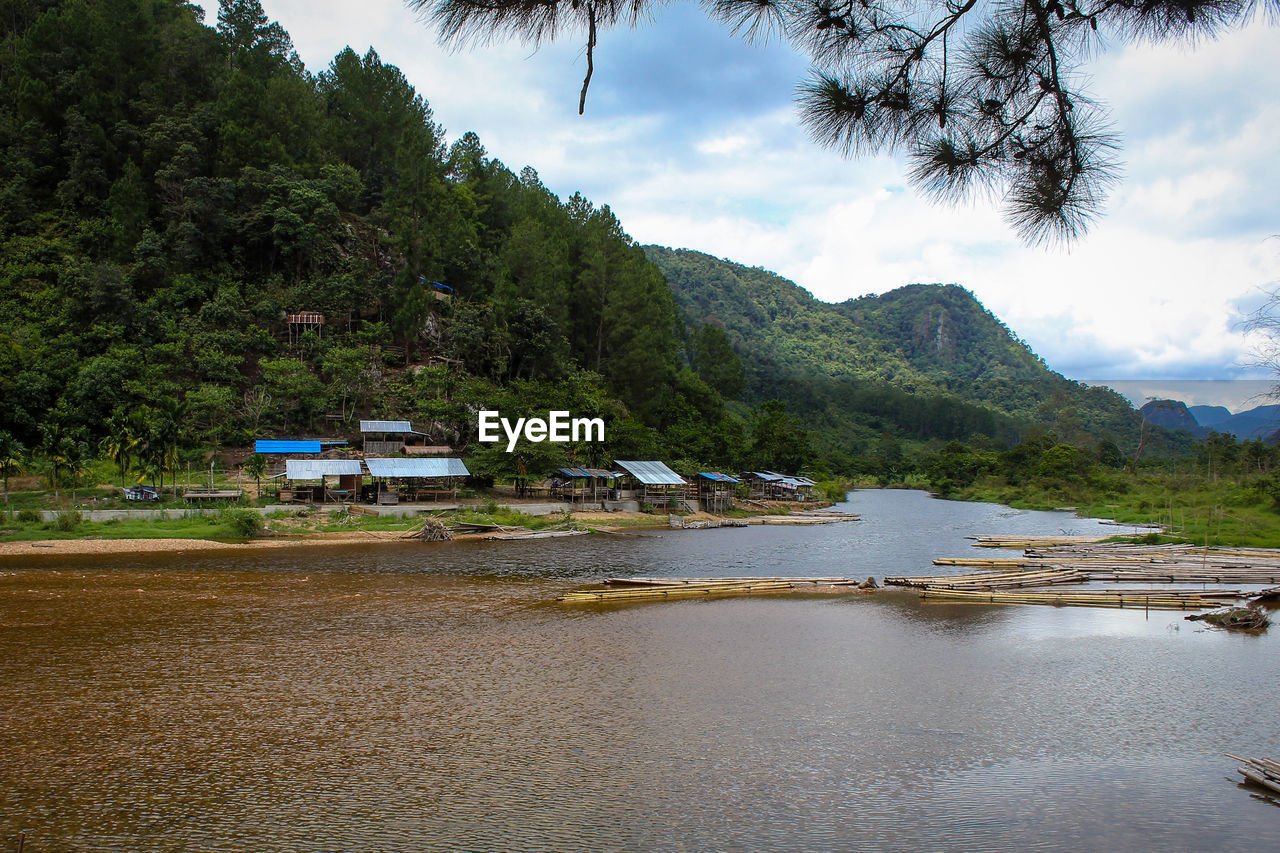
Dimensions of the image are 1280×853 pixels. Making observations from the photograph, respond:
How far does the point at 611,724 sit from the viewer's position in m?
10.1

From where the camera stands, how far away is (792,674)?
41.2ft

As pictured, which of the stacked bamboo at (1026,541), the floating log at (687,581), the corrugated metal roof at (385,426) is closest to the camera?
the floating log at (687,581)

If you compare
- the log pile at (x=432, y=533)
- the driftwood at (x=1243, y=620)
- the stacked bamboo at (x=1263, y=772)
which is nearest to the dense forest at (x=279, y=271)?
the log pile at (x=432, y=533)

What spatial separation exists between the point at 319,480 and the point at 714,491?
904 inches

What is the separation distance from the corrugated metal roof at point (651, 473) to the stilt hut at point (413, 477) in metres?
9.15

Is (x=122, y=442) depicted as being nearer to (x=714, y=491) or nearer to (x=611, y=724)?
(x=611, y=724)

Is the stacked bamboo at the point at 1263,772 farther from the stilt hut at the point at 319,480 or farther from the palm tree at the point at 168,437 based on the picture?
the palm tree at the point at 168,437

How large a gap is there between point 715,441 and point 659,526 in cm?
1585

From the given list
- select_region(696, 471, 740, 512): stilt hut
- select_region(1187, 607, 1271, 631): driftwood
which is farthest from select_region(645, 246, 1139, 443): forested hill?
select_region(1187, 607, 1271, 631): driftwood

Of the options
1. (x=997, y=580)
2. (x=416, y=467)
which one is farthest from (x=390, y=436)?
(x=997, y=580)

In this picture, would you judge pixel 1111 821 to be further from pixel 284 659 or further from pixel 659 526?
pixel 659 526

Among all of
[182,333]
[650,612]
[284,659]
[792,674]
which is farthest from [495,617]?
[182,333]

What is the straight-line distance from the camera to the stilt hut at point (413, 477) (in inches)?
1350
